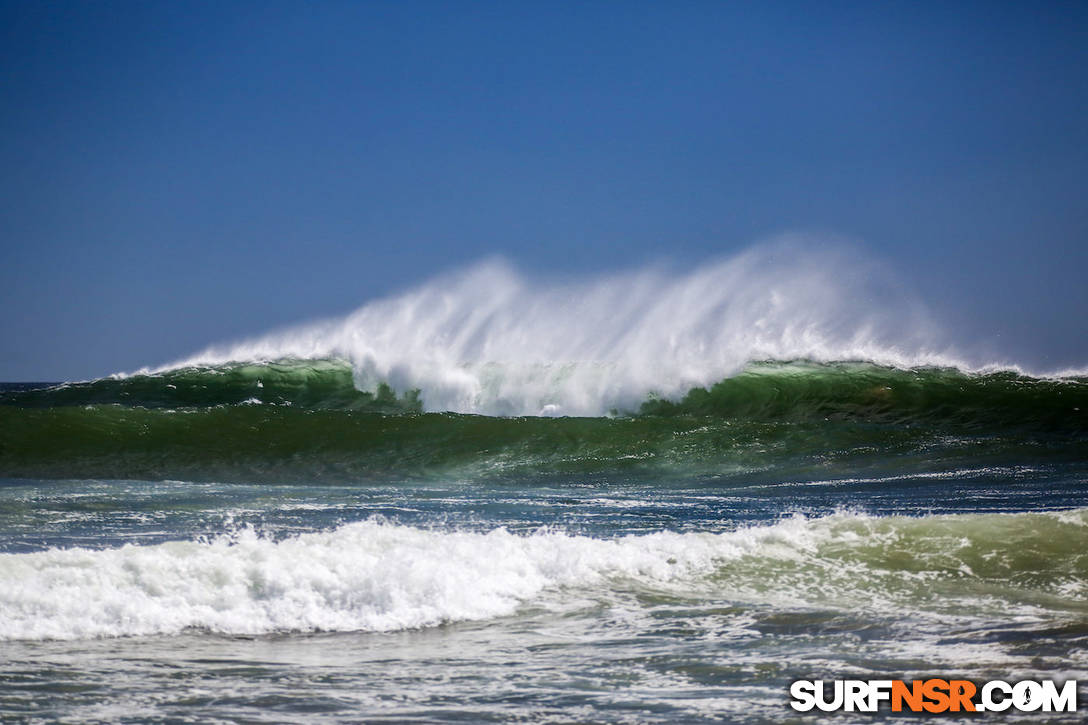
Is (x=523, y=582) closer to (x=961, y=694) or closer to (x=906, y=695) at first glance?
(x=906, y=695)

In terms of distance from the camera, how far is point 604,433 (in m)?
18.7

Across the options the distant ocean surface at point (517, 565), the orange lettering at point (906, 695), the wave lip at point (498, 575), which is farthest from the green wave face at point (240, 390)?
the orange lettering at point (906, 695)

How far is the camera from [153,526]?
9.60 metres

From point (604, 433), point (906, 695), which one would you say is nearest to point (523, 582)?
point (906, 695)

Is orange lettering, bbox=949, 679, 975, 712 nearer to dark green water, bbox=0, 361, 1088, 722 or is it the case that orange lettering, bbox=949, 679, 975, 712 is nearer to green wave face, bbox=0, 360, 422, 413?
dark green water, bbox=0, 361, 1088, 722

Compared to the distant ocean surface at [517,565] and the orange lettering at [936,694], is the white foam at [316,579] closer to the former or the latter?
the distant ocean surface at [517,565]

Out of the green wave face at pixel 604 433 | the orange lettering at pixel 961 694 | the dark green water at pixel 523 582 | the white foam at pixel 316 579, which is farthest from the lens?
the green wave face at pixel 604 433

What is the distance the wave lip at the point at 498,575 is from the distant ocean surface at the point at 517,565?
0.03m

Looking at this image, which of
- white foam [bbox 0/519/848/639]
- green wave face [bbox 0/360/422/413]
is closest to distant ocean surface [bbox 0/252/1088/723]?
white foam [bbox 0/519/848/639]

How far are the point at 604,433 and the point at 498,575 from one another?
1145cm

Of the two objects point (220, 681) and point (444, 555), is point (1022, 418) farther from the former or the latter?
point (220, 681)

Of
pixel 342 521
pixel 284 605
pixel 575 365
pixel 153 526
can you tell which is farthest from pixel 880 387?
pixel 284 605

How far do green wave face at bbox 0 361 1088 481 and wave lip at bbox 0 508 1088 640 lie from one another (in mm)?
6582

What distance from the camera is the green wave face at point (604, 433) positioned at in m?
16.0
